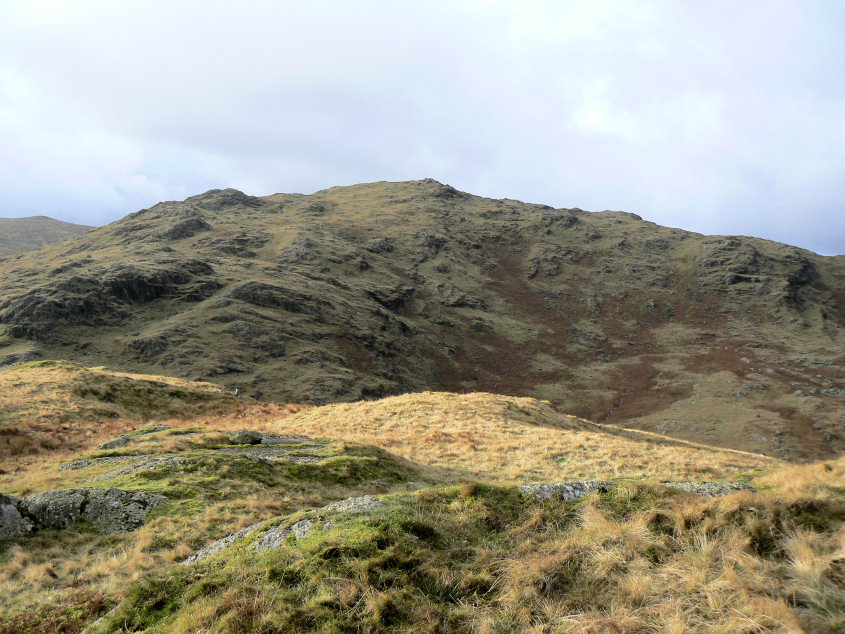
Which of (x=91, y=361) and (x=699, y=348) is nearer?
(x=91, y=361)

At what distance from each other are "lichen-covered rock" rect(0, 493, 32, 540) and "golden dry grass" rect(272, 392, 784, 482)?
1425 centimetres

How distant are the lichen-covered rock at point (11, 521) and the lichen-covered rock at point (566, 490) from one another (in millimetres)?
12038

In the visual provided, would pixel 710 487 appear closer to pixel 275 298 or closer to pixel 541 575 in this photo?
pixel 541 575

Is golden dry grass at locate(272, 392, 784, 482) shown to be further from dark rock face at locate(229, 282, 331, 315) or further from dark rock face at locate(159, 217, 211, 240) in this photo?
dark rock face at locate(159, 217, 211, 240)

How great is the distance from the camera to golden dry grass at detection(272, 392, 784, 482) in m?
20.8

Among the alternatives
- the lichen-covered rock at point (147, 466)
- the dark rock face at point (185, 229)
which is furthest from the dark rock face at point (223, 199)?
the lichen-covered rock at point (147, 466)

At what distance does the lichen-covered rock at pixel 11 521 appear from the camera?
416 inches

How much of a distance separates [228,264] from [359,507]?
330 feet

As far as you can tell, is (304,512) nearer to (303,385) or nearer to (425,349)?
(303,385)

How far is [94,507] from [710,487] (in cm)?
1510

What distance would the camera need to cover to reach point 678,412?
68.4m

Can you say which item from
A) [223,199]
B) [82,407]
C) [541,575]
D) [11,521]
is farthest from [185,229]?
[541,575]

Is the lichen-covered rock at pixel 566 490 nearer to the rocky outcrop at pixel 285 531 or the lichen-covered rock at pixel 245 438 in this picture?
the rocky outcrop at pixel 285 531

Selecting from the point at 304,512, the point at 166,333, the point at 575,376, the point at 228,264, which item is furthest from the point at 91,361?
the point at 575,376
